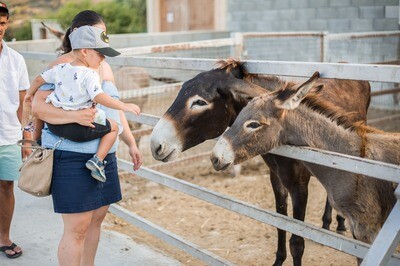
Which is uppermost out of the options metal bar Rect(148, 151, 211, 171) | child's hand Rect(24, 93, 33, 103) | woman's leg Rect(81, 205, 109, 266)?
child's hand Rect(24, 93, 33, 103)

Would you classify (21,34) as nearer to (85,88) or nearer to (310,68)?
(85,88)

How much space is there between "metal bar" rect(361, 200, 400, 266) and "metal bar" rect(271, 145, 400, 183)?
210 millimetres

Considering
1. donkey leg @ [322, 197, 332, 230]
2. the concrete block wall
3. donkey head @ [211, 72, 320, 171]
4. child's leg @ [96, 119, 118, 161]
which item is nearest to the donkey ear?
donkey head @ [211, 72, 320, 171]

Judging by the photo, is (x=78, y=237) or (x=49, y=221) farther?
(x=49, y=221)

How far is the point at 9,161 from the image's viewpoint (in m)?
3.90

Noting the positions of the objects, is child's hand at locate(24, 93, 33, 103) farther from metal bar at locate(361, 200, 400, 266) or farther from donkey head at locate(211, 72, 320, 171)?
metal bar at locate(361, 200, 400, 266)

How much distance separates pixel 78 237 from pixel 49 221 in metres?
2.14

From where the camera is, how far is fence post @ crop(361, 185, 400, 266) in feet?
6.95

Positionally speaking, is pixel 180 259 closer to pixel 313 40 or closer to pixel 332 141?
pixel 332 141

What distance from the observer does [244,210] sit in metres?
3.27

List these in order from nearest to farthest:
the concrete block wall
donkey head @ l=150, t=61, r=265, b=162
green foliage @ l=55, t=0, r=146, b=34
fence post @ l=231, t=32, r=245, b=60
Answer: donkey head @ l=150, t=61, r=265, b=162, fence post @ l=231, t=32, r=245, b=60, the concrete block wall, green foliage @ l=55, t=0, r=146, b=34

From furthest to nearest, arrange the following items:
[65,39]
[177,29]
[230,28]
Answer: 1. [177,29]
2. [230,28]
3. [65,39]

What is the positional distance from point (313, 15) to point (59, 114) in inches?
372

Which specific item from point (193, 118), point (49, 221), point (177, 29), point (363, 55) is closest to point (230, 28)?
point (177, 29)
